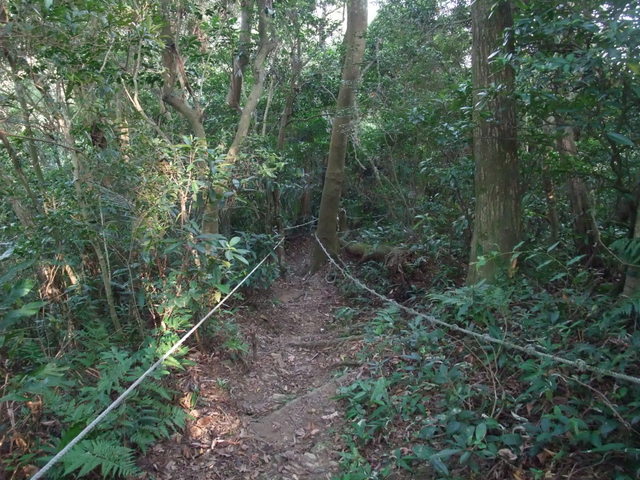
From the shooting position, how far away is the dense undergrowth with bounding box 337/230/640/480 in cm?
246

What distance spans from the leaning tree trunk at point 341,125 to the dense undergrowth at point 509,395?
4646 millimetres

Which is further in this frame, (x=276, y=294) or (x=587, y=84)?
(x=276, y=294)

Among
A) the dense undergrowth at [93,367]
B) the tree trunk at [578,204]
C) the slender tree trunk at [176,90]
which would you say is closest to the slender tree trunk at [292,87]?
the slender tree trunk at [176,90]

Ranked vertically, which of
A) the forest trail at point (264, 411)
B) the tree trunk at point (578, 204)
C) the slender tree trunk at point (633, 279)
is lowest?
the forest trail at point (264, 411)

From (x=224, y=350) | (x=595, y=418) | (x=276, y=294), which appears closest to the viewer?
(x=595, y=418)

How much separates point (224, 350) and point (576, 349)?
3.03m

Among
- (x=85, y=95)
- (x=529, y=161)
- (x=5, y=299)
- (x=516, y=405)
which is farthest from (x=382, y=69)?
(x=5, y=299)

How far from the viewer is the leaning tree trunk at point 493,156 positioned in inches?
167

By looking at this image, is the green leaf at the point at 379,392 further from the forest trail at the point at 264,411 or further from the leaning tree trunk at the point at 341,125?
the leaning tree trunk at the point at 341,125

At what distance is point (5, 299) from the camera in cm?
216

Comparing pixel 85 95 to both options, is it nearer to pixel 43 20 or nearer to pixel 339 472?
pixel 43 20

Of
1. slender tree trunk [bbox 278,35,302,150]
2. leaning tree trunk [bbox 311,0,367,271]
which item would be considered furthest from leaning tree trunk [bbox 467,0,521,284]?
slender tree trunk [bbox 278,35,302,150]

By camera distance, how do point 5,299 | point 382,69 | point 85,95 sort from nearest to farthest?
point 5,299 → point 85,95 → point 382,69

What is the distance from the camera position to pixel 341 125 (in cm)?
830
